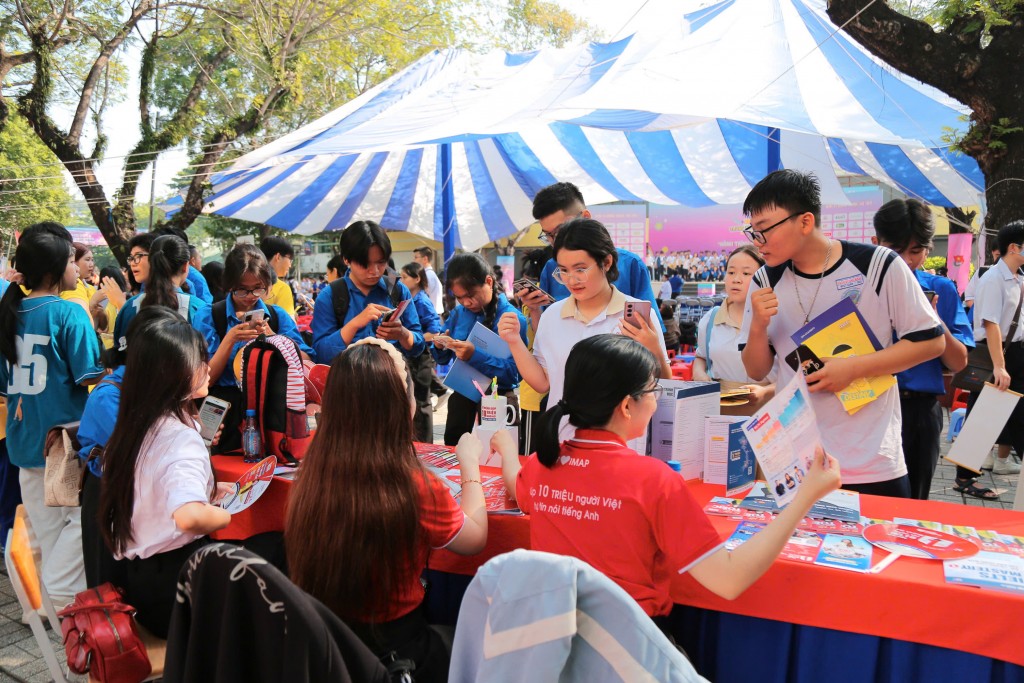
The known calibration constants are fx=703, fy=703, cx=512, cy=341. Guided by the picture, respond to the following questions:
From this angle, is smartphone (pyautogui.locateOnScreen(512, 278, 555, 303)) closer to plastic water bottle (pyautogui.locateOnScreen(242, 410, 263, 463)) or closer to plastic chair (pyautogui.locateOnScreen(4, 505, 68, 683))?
plastic water bottle (pyautogui.locateOnScreen(242, 410, 263, 463))

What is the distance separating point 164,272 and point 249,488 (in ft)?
5.69

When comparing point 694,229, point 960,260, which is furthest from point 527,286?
point 694,229

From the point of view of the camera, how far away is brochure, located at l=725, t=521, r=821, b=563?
5.36ft

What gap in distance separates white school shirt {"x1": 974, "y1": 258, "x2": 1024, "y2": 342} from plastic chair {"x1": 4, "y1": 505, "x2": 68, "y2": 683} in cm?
477

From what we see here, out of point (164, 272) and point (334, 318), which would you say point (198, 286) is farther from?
point (334, 318)

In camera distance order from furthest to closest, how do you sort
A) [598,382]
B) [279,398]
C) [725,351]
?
[725,351]
[279,398]
[598,382]

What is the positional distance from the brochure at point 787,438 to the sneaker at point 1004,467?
459cm

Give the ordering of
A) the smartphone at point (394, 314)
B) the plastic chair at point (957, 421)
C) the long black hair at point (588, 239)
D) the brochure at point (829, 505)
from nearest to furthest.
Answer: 1. the brochure at point (829, 505)
2. the long black hair at point (588, 239)
3. the smartphone at point (394, 314)
4. the plastic chair at point (957, 421)

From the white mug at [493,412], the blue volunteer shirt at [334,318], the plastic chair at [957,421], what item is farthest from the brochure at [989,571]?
the plastic chair at [957,421]

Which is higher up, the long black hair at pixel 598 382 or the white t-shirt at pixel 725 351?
the long black hair at pixel 598 382

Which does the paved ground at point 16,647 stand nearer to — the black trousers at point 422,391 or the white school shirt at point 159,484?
the white school shirt at point 159,484

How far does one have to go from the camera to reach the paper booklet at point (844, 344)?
6.63ft

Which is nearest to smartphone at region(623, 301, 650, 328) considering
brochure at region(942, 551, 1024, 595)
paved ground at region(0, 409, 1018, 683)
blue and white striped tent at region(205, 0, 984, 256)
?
brochure at region(942, 551, 1024, 595)

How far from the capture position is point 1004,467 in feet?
Result: 16.7
